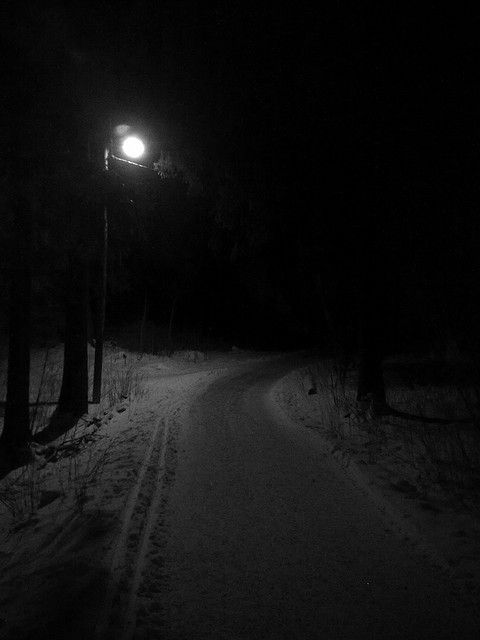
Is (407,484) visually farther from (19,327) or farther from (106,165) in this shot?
(106,165)

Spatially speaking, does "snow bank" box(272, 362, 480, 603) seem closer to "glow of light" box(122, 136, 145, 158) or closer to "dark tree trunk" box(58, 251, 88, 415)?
"dark tree trunk" box(58, 251, 88, 415)

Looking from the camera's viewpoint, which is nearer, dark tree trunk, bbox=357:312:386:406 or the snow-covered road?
the snow-covered road

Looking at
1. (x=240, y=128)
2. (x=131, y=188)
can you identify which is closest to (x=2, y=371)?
(x=131, y=188)

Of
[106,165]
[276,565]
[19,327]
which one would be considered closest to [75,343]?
[19,327]

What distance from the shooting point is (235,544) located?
387cm

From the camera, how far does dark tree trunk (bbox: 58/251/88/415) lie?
10.2 meters

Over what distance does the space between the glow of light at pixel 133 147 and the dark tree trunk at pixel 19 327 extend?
2.73 meters

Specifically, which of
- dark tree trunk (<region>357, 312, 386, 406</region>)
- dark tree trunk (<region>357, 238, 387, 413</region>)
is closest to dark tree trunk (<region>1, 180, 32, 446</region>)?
dark tree trunk (<region>357, 238, 387, 413</region>)

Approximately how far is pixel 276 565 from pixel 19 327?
635 cm

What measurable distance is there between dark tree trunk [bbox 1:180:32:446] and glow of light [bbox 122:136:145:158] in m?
2.73

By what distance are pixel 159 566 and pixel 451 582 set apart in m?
2.53

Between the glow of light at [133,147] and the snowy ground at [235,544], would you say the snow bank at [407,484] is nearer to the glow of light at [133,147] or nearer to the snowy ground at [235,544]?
the snowy ground at [235,544]

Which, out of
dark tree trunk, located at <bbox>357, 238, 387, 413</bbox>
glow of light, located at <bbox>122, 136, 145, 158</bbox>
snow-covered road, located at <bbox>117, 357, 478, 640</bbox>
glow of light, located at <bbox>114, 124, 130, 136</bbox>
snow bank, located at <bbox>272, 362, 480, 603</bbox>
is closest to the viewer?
snow-covered road, located at <bbox>117, 357, 478, 640</bbox>

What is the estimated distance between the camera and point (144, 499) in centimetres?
479
